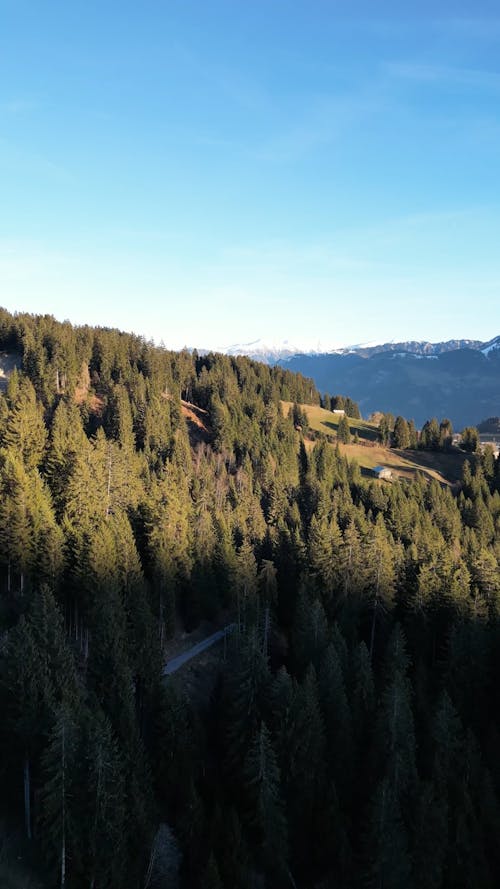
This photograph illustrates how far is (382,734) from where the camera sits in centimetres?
3559

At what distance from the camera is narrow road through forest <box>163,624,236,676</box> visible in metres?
47.4

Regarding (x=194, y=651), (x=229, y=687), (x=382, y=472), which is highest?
(x=382, y=472)

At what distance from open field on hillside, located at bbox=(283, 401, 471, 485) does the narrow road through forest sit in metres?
74.3

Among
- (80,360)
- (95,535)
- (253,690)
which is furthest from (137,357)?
(253,690)

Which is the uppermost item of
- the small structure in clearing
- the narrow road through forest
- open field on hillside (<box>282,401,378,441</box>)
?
open field on hillside (<box>282,401,378,441</box>)

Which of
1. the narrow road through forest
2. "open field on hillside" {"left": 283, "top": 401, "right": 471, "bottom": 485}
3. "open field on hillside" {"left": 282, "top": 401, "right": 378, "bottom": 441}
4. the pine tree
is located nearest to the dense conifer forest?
the pine tree

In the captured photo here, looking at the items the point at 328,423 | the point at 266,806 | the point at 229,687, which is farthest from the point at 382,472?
the point at 266,806

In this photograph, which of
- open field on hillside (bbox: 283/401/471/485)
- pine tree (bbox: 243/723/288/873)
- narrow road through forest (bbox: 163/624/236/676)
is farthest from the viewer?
open field on hillside (bbox: 283/401/471/485)

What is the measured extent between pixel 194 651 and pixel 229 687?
12661mm

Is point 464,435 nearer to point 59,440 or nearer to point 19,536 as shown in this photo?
point 59,440

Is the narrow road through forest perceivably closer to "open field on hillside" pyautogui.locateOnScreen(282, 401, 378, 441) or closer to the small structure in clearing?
the small structure in clearing

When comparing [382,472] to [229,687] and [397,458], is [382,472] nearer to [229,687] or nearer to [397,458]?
[397,458]

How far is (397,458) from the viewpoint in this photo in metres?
137

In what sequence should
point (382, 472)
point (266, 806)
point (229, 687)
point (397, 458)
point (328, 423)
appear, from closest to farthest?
point (266, 806), point (229, 687), point (382, 472), point (397, 458), point (328, 423)
